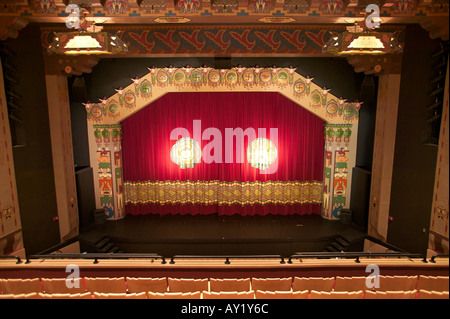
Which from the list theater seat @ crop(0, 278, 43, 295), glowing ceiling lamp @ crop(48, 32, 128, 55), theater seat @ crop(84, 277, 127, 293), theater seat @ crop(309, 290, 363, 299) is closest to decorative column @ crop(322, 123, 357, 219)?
theater seat @ crop(309, 290, 363, 299)

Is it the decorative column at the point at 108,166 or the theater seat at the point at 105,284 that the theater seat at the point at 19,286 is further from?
the decorative column at the point at 108,166

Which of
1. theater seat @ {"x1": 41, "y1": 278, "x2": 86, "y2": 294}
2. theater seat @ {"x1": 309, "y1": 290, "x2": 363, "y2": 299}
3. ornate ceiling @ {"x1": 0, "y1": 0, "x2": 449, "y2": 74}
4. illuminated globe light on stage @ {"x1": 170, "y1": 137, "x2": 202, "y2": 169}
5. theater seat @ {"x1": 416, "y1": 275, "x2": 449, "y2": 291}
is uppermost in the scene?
ornate ceiling @ {"x1": 0, "y1": 0, "x2": 449, "y2": 74}

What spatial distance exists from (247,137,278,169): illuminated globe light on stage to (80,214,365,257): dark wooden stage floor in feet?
7.19

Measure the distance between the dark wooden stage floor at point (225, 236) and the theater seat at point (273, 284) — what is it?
421cm

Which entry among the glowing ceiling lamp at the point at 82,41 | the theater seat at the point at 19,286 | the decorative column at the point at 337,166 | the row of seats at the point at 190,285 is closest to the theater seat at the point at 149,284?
the row of seats at the point at 190,285

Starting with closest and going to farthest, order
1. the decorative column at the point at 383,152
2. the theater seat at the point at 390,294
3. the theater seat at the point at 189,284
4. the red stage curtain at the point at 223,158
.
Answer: the theater seat at the point at 390,294
the theater seat at the point at 189,284
the decorative column at the point at 383,152
the red stage curtain at the point at 223,158

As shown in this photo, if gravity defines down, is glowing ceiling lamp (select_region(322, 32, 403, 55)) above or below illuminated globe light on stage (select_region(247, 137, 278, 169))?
above

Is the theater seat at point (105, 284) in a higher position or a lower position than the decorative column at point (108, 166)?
lower

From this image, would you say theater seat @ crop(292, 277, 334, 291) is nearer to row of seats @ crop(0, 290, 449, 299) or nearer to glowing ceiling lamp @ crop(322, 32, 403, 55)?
row of seats @ crop(0, 290, 449, 299)

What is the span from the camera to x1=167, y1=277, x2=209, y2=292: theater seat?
511 cm

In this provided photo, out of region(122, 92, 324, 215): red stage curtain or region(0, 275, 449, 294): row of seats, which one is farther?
region(122, 92, 324, 215): red stage curtain

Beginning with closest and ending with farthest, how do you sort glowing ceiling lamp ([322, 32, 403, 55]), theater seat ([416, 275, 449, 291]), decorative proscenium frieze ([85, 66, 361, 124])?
theater seat ([416, 275, 449, 291]), glowing ceiling lamp ([322, 32, 403, 55]), decorative proscenium frieze ([85, 66, 361, 124])

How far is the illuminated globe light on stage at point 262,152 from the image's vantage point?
11.1 m

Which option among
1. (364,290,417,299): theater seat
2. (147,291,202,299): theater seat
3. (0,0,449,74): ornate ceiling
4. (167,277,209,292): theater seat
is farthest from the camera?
(0,0,449,74): ornate ceiling
